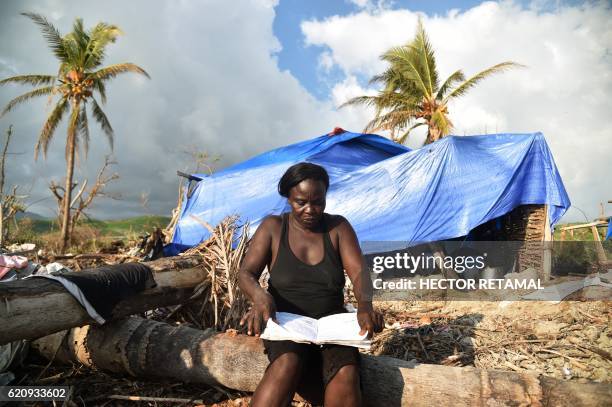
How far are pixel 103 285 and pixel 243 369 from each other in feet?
3.88

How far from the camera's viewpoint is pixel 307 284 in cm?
217

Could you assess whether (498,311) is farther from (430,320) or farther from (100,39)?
(100,39)

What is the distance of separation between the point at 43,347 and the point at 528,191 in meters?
7.37

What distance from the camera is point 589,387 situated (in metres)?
1.92

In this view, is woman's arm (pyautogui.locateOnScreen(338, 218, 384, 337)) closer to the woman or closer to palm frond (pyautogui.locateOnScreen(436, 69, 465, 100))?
the woman

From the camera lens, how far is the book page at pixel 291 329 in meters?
1.78

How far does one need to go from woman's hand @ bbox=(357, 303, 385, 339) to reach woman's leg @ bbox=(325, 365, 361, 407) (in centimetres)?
18

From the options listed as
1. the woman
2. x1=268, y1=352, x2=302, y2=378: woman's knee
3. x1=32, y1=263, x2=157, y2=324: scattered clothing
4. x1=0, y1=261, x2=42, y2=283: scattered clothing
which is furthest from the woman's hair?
x1=0, y1=261, x2=42, y2=283: scattered clothing

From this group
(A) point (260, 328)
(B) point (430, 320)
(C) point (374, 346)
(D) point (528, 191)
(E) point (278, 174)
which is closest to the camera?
(A) point (260, 328)

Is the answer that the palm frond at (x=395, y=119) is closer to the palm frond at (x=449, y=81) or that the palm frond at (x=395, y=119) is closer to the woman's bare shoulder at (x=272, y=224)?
the palm frond at (x=449, y=81)

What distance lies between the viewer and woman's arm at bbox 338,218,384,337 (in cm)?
191

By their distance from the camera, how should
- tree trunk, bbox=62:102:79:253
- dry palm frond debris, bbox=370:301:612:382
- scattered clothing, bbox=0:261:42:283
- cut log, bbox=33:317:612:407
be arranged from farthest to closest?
tree trunk, bbox=62:102:79:253
scattered clothing, bbox=0:261:42:283
dry palm frond debris, bbox=370:301:612:382
cut log, bbox=33:317:612:407

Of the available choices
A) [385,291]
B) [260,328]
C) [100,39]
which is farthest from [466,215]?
[100,39]

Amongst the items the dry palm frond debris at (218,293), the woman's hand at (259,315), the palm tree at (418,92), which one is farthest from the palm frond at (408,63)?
the woman's hand at (259,315)
